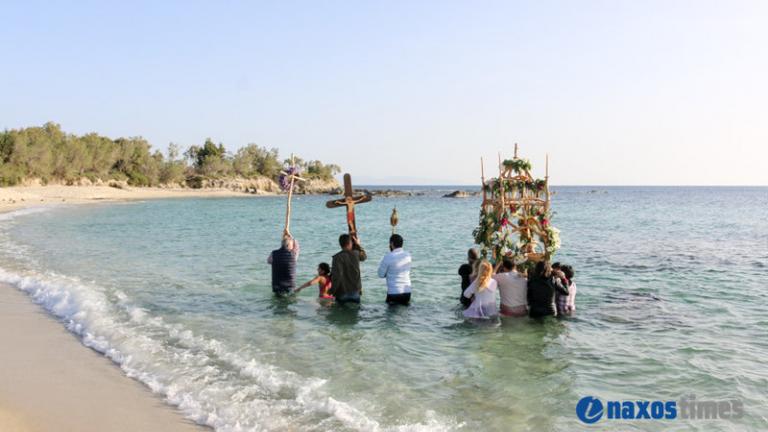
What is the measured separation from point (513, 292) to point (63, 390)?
7.39 m

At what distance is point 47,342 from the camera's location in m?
9.00

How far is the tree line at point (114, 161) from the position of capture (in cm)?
7362

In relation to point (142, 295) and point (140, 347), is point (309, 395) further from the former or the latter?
point (142, 295)

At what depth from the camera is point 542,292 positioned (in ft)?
34.5

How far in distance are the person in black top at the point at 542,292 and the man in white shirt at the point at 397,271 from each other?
238 centimetres

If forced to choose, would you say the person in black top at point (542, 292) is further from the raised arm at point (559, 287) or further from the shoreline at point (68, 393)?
the shoreline at point (68, 393)

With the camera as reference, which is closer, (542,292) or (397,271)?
(542,292)

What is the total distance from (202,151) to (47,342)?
13262 cm

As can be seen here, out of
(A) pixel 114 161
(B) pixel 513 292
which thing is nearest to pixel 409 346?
(B) pixel 513 292

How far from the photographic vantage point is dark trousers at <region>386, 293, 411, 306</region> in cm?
1152

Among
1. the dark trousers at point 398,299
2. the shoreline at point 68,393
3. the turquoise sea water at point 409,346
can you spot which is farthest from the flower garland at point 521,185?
the shoreline at point 68,393

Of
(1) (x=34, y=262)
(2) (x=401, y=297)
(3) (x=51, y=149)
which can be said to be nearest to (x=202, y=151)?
(3) (x=51, y=149)
